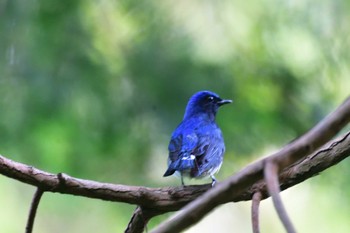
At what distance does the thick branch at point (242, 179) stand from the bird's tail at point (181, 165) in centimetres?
165

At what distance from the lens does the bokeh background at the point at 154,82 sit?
429cm

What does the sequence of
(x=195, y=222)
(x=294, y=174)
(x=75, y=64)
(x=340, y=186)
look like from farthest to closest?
(x=75, y=64)
(x=340, y=186)
(x=294, y=174)
(x=195, y=222)

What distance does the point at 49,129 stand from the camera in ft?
13.9

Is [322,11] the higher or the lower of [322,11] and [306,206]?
the higher

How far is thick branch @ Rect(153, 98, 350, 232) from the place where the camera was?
1.41m

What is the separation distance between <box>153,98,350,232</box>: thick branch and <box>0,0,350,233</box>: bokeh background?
8.87 feet

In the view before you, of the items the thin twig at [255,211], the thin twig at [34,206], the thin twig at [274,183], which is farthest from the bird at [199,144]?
the thin twig at [274,183]

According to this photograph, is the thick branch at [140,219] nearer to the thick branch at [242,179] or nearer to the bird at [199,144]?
the bird at [199,144]

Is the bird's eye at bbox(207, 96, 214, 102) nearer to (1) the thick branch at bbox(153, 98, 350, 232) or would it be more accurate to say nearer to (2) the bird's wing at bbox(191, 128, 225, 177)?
(2) the bird's wing at bbox(191, 128, 225, 177)

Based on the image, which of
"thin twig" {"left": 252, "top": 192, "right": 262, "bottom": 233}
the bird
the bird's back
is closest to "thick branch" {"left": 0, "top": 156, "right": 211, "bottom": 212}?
"thin twig" {"left": 252, "top": 192, "right": 262, "bottom": 233}

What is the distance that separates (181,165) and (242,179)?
5.55 ft

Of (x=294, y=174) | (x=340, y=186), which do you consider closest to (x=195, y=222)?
(x=294, y=174)

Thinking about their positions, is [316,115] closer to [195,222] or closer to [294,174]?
[294,174]

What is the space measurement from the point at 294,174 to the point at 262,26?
2362 mm
